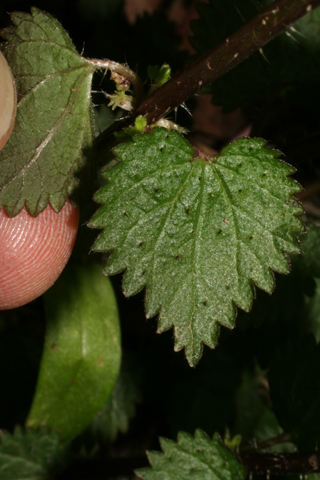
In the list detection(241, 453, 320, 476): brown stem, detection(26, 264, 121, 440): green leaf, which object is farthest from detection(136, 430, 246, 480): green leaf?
detection(26, 264, 121, 440): green leaf

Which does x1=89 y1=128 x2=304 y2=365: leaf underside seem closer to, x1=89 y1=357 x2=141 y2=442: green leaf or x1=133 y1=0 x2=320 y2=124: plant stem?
x1=133 y1=0 x2=320 y2=124: plant stem

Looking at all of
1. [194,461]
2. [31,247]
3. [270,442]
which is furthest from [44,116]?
[270,442]

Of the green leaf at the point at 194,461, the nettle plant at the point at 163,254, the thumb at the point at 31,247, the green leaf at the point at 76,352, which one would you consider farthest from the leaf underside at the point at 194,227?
the green leaf at the point at 76,352

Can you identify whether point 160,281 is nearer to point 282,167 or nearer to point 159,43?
point 282,167

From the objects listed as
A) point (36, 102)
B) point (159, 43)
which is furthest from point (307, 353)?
point (159, 43)

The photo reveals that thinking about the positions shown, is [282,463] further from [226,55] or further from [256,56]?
[256,56]

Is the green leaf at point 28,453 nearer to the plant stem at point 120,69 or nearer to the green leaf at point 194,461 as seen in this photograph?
the green leaf at point 194,461
